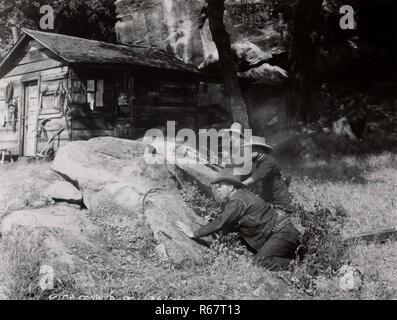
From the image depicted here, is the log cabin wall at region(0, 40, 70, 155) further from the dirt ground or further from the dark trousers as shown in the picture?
the dark trousers

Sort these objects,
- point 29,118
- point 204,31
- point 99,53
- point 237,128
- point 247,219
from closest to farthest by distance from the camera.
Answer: point 247,219 < point 237,128 < point 99,53 < point 29,118 < point 204,31

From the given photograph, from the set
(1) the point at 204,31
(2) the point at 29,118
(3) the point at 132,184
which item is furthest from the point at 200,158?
(1) the point at 204,31

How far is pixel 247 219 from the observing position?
6258mm

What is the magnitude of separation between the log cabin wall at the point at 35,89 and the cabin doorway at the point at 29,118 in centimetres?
4

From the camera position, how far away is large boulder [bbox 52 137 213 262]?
6547 millimetres

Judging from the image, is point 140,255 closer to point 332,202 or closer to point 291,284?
point 291,284

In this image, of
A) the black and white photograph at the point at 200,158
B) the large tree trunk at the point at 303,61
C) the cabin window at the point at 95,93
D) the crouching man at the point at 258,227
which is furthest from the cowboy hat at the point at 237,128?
the cabin window at the point at 95,93

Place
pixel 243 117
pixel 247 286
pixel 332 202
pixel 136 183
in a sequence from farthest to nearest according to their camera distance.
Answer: pixel 243 117, pixel 332 202, pixel 136 183, pixel 247 286

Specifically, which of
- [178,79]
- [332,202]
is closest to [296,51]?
[178,79]

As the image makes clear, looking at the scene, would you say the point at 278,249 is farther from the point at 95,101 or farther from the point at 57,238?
the point at 95,101

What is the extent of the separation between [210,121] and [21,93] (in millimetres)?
7344

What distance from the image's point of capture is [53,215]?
7023mm

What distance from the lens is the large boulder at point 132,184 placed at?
21.5 feet

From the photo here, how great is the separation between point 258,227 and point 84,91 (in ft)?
33.5
